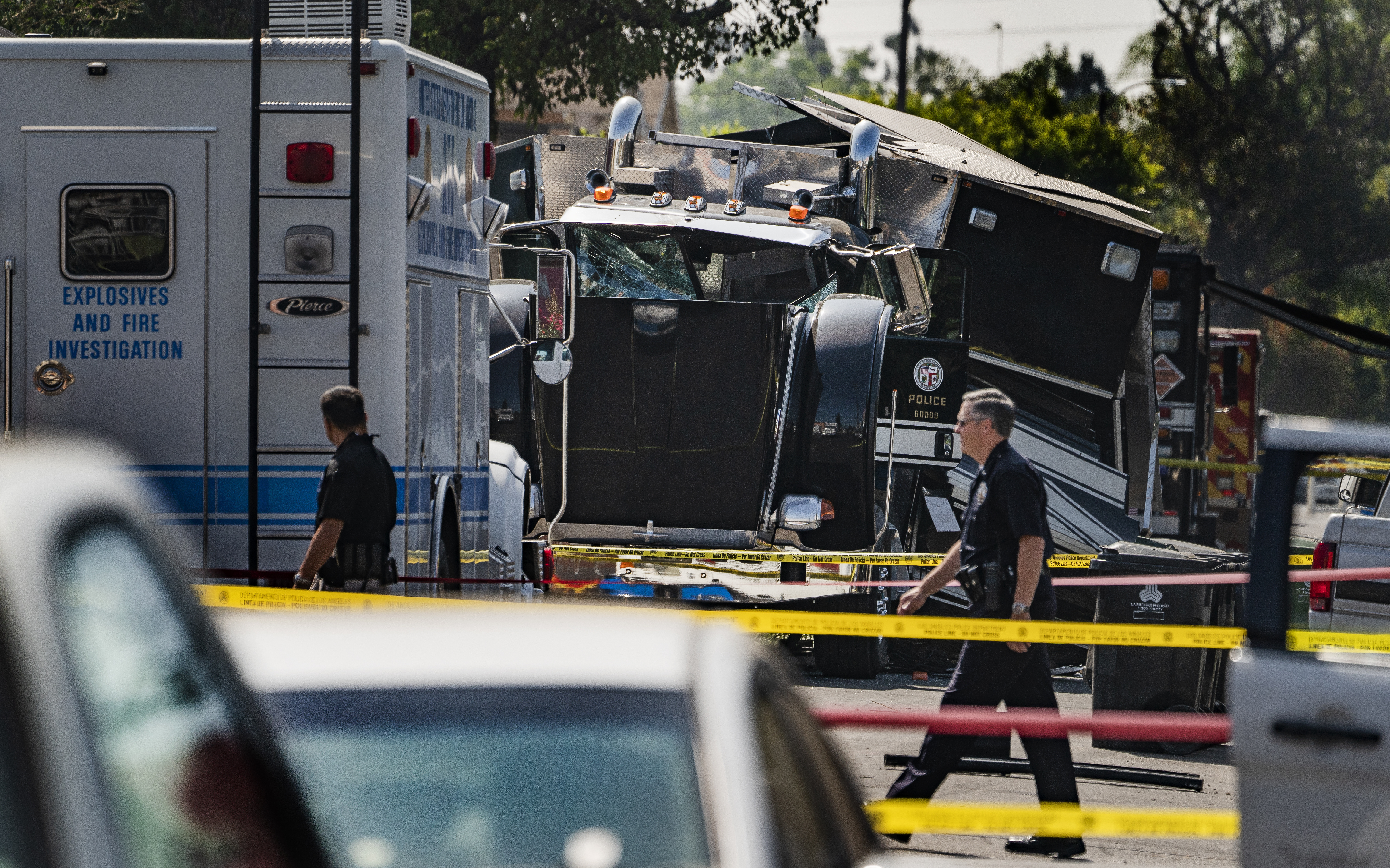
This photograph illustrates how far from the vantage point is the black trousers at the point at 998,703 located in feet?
20.4

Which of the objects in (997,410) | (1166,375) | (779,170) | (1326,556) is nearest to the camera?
(997,410)

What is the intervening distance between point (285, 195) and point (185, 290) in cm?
62

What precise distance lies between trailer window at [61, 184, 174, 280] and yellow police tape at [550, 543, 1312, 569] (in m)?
3.96

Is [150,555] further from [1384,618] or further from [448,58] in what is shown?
[448,58]

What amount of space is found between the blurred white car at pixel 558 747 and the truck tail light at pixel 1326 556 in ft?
24.0

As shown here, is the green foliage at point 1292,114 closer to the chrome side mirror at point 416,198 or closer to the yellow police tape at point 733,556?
the yellow police tape at point 733,556

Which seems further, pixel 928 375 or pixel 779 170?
pixel 779 170

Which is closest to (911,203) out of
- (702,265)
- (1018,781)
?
(702,265)

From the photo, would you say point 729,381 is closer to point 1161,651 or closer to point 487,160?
point 487,160

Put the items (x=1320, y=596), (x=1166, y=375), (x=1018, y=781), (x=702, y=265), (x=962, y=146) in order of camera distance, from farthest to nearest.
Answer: (x=1166, y=375)
(x=962, y=146)
(x=702, y=265)
(x=1320, y=596)
(x=1018, y=781)

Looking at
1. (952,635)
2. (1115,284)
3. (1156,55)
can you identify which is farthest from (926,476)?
(1156,55)

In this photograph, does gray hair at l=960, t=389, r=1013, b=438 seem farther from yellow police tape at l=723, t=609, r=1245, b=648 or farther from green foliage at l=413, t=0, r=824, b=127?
green foliage at l=413, t=0, r=824, b=127

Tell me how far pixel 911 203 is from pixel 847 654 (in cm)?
352

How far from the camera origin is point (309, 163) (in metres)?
7.39
